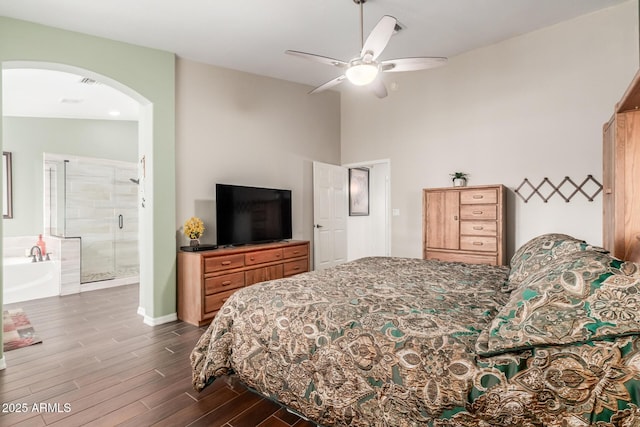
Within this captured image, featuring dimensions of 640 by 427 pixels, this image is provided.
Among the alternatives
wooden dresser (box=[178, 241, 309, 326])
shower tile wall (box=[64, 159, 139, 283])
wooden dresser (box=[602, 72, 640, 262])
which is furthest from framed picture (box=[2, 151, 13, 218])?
wooden dresser (box=[602, 72, 640, 262])

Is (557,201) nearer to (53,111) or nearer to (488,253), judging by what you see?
(488,253)

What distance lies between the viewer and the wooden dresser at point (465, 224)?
3619 millimetres

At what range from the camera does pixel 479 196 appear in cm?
373

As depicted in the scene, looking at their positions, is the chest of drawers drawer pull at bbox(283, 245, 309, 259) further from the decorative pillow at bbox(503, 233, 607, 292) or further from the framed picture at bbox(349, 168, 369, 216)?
the decorative pillow at bbox(503, 233, 607, 292)

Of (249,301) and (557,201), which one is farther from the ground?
(557,201)

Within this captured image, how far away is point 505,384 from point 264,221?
3534mm

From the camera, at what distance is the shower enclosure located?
200 inches

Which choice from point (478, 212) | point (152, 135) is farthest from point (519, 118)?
point (152, 135)

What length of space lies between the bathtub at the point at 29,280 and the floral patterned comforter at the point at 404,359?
3.80 metres

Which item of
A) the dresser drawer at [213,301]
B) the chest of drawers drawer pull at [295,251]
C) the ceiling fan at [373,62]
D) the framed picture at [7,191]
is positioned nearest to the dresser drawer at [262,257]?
the chest of drawers drawer pull at [295,251]

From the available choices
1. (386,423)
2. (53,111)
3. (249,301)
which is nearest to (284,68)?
(249,301)

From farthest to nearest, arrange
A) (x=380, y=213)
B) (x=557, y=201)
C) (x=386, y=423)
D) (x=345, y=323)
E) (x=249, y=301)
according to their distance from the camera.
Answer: (x=380, y=213) < (x=557, y=201) < (x=249, y=301) < (x=345, y=323) < (x=386, y=423)

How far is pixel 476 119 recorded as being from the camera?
4.14m

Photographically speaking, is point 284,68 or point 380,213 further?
point 380,213
